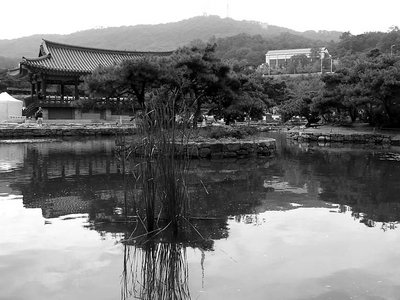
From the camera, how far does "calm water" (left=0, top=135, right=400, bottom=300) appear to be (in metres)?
3.76

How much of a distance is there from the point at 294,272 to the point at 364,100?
1932 cm

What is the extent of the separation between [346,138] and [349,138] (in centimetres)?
15

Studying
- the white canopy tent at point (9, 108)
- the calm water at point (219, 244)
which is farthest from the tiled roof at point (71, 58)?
the calm water at point (219, 244)

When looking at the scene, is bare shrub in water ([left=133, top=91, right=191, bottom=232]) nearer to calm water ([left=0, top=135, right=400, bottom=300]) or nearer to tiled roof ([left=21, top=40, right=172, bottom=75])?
calm water ([left=0, top=135, right=400, bottom=300])

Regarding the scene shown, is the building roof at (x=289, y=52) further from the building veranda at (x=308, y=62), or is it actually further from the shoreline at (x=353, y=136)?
the shoreline at (x=353, y=136)

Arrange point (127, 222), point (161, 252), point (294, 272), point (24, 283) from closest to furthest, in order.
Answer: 1. point (24, 283)
2. point (294, 272)
3. point (161, 252)
4. point (127, 222)

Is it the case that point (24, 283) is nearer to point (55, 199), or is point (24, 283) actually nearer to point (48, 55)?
point (55, 199)

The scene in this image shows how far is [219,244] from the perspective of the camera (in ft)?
16.2

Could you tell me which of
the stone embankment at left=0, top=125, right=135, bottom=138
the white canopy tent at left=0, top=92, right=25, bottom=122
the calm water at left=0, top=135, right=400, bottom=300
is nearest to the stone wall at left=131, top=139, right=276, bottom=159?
the calm water at left=0, top=135, right=400, bottom=300

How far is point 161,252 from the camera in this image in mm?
4496

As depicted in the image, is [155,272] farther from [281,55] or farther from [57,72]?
[281,55]

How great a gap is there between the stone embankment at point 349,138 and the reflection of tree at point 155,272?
62.4 feet

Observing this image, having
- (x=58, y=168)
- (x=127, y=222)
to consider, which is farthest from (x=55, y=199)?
(x=58, y=168)

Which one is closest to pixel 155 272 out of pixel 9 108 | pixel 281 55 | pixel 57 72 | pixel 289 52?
pixel 57 72
